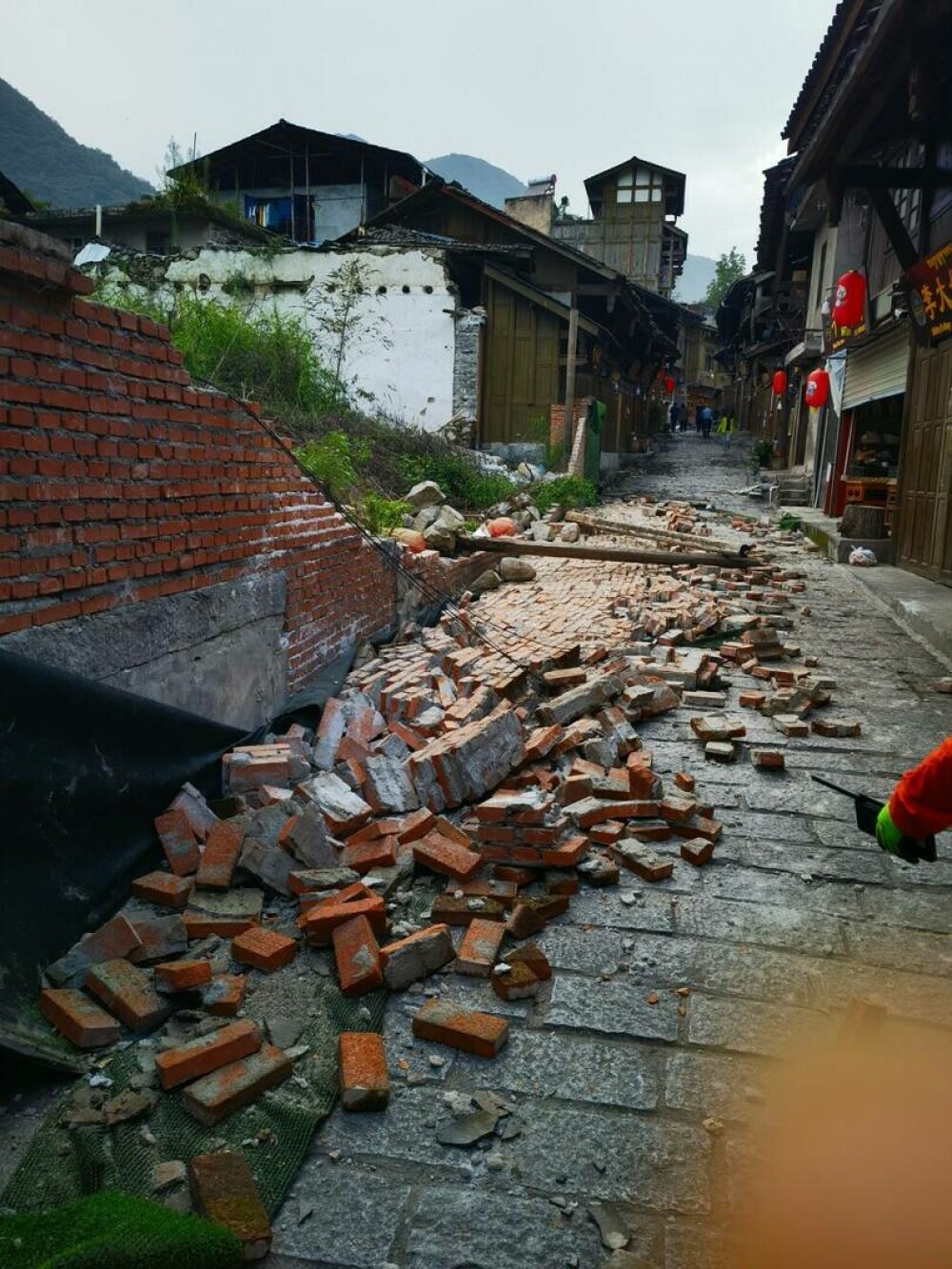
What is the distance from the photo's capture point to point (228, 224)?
2019 cm

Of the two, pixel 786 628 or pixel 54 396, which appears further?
pixel 786 628

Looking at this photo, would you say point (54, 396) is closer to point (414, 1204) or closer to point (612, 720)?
point (414, 1204)

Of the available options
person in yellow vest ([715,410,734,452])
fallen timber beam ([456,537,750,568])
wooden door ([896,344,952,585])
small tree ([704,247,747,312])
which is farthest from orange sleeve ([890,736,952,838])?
small tree ([704,247,747,312])

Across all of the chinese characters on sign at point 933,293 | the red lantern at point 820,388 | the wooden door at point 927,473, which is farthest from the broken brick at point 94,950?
the red lantern at point 820,388

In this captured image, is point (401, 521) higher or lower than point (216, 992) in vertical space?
higher

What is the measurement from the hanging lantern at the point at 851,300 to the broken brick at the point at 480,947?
12.1 meters

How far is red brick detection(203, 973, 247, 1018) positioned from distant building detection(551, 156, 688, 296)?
128 feet

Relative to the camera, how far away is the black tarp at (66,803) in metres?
2.76

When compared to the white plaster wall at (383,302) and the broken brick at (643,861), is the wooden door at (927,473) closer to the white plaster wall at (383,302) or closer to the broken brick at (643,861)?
the broken brick at (643,861)

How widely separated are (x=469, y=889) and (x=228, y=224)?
20669 millimetres

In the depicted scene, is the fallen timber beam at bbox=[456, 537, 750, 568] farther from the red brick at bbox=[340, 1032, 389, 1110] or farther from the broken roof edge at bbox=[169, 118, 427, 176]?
the broken roof edge at bbox=[169, 118, 427, 176]

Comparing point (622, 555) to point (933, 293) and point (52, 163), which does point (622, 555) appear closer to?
point (933, 293)

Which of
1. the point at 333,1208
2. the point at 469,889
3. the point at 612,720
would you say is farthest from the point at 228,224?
the point at 333,1208

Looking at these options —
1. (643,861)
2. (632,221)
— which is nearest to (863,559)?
(643,861)
